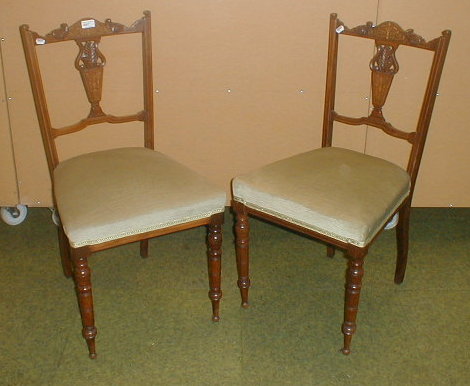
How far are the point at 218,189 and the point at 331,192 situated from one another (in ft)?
1.06

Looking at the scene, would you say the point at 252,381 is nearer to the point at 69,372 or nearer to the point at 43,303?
the point at 69,372

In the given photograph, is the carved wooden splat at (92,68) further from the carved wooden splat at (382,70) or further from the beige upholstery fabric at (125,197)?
the carved wooden splat at (382,70)

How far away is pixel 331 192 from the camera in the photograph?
1.72 m

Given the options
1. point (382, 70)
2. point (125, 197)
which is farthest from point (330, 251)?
point (125, 197)

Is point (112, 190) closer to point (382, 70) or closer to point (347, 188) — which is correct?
point (347, 188)

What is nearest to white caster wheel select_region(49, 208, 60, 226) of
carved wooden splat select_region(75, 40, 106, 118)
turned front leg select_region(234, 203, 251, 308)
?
carved wooden splat select_region(75, 40, 106, 118)

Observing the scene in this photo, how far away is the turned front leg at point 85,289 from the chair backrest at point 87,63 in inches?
16.9

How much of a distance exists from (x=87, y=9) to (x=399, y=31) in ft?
3.42

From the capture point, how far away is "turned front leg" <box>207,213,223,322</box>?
1.77 meters

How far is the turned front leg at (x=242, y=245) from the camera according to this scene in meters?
1.85

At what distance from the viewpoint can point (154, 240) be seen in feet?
7.89

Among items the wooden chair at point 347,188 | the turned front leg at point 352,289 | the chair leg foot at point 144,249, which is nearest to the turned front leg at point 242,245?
the wooden chair at point 347,188

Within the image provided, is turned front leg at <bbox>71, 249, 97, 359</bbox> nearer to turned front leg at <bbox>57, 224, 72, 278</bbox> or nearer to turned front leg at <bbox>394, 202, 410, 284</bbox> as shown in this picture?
turned front leg at <bbox>57, 224, 72, 278</bbox>

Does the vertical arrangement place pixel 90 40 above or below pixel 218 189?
above
